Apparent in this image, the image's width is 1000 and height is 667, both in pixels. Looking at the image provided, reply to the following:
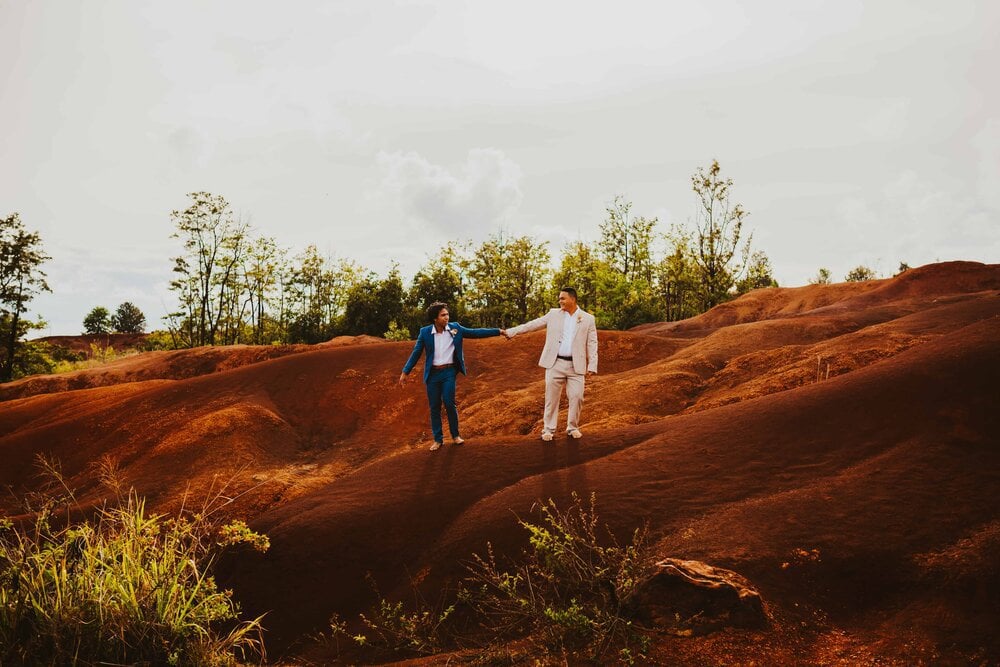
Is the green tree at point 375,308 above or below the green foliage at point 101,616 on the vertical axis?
above

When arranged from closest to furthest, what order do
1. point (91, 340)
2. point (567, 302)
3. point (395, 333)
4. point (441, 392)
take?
point (567, 302)
point (441, 392)
point (395, 333)
point (91, 340)

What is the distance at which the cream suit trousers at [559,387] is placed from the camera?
28.8 ft

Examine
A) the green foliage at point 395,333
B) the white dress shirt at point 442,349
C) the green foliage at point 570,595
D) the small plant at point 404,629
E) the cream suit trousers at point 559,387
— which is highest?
the green foliage at point 395,333

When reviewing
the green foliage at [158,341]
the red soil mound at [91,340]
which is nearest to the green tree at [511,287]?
the green foliage at [158,341]

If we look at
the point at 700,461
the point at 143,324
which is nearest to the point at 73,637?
the point at 700,461

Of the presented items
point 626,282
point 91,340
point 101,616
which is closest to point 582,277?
point 626,282

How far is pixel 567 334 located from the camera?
8742mm

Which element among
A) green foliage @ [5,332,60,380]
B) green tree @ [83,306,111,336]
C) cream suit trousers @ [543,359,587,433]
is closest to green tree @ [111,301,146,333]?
green tree @ [83,306,111,336]

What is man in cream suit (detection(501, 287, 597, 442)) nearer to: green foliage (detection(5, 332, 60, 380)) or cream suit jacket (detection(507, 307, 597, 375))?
cream suit jacket (detection(507, 307, 597, 375))

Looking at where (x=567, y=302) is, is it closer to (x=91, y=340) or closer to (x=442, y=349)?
(x=442, y=349)

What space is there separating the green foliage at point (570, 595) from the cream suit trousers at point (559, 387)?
8.55ft

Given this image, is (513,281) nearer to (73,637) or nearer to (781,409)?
(781,409)

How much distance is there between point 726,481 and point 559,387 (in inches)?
103

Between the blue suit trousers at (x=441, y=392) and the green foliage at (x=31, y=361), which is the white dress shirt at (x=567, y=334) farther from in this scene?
the green foliage at (x=31, y=361)
